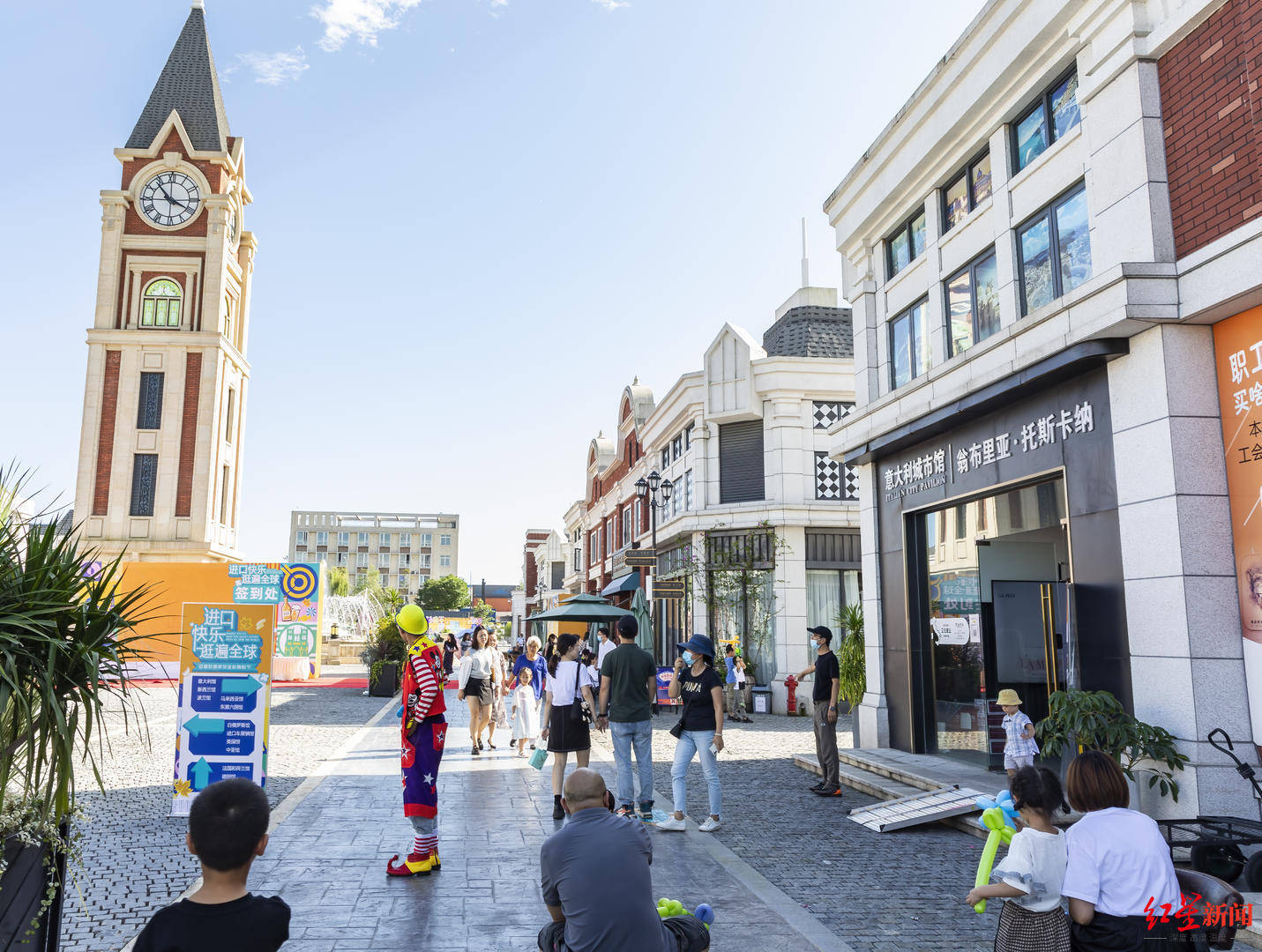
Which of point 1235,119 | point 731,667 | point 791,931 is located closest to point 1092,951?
point 791,931

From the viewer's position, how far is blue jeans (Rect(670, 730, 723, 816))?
8961 millimetres

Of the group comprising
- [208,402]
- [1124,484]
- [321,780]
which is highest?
[208,402]

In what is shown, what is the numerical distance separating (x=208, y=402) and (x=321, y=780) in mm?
39597

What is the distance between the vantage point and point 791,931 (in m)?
5.88

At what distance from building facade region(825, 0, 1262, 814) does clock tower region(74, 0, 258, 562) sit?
40.2m

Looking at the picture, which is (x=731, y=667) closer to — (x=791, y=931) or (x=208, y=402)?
(x=791, y=931)

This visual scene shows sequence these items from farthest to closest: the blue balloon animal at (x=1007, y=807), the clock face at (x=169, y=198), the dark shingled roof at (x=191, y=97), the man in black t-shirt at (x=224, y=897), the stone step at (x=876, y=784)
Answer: the dark shingled roof at (x=191, y=97) → the clock face at (x=169, y=198) → the stone step at (x=876, y=784) → the blue balloon animal at (x=1007, y=807) → the man in black t-shirt at (x=224, y=897)

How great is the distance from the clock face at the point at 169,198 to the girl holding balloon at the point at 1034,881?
173 ft

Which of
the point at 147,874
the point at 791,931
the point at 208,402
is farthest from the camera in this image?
the point at 208,402

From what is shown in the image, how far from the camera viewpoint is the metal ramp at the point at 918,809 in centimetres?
899

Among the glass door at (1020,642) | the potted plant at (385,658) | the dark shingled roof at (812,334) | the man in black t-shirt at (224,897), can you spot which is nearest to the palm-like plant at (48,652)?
the man in black t-shirt at (224,897)

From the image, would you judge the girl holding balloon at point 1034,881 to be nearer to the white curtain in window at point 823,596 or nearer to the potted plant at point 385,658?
the white curtain in window at point 823,596

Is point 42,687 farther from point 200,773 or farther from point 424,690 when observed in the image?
point 200,773

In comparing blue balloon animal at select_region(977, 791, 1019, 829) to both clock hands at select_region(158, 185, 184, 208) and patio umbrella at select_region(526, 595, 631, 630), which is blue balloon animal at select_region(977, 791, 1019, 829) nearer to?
patio umbrella at select_region(526, 595, 631, 630)
